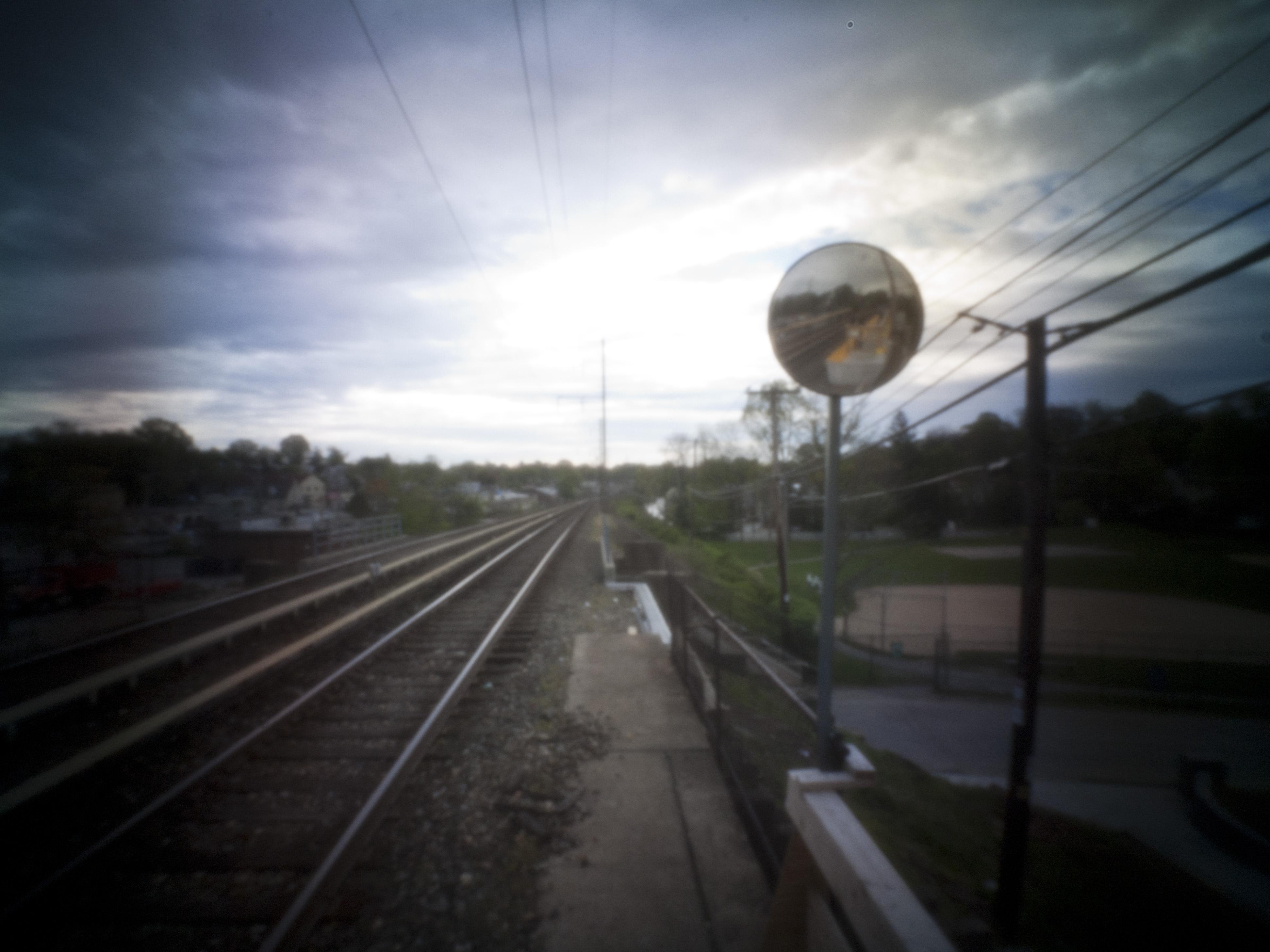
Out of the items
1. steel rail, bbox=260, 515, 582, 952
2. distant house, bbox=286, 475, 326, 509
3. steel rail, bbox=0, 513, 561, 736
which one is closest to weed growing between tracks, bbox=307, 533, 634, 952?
steel rail, bbox=260, 515, 582, 952

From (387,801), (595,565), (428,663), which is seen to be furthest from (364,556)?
(387,801)

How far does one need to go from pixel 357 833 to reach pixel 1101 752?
18219mm

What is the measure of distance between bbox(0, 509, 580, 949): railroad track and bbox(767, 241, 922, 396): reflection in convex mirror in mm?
4016

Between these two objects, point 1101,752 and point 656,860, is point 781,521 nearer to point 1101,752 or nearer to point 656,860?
point 1101,752

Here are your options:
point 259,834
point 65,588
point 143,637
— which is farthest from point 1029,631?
point 65,588

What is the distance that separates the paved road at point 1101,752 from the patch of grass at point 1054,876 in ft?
2.13

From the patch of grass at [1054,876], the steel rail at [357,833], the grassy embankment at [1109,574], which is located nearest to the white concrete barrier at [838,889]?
the patch of grass at [1054,876]

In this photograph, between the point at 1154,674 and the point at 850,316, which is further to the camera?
the point at 1154,674

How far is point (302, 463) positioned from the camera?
102 feet

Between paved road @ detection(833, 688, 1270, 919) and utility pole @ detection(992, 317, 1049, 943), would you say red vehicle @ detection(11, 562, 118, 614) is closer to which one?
utility pole @ detection(992, 317, 1049, 943)

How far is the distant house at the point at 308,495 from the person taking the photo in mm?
Answer: 25484

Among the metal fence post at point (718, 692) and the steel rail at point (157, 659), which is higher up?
the metal fence post at point (718, 692)

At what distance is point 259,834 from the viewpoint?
12.4 feet

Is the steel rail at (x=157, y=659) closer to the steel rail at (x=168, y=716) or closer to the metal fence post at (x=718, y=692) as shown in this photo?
the steel rail at (x=168, y=716)
